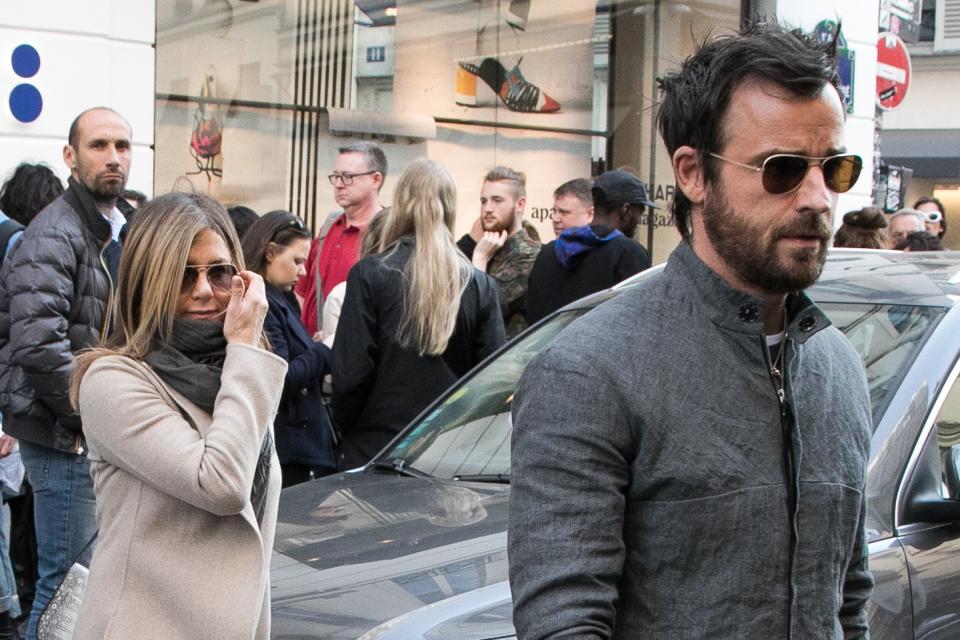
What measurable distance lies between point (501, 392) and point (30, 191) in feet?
9.62

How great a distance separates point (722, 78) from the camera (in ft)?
6.23

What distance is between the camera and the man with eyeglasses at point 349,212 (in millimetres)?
6730

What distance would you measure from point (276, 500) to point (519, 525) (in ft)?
4.34

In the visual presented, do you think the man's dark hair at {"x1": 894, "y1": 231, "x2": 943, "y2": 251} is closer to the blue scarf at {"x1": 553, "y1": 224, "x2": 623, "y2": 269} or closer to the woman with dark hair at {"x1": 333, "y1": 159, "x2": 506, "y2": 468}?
the blue scarf at {"x1": 553, "y1": 224, "x2": 623, "y2": 269}

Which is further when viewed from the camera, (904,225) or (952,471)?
(904,225)

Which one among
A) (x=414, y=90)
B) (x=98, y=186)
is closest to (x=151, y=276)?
(x=98, y=186)

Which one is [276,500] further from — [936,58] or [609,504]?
[936,58]

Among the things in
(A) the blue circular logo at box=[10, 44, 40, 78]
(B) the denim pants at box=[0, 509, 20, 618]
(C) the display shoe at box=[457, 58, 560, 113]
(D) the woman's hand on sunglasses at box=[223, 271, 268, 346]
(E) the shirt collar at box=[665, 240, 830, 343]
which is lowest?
(B) the denim pants at box=[0, 509, 20, 618]

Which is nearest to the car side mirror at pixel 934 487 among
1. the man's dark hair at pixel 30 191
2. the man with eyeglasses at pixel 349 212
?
the man with eyeglasses at pixel 349 212

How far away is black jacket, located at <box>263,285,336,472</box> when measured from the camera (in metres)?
5.41

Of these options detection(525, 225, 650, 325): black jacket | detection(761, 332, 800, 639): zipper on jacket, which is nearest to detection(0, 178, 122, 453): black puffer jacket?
detection(525, 225, 650, 325): black jacket

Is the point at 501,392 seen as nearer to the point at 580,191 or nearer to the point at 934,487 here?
the point at 934,487

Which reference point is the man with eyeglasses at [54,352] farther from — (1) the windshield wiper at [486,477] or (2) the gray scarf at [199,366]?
(2) the gray scarf at [199,366]

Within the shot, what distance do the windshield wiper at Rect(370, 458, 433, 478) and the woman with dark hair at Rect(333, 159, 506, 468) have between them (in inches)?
34.2
